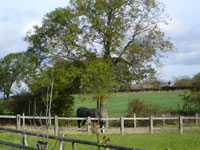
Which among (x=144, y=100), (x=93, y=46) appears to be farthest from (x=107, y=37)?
(x=144, y=100)

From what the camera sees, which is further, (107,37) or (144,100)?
(144,100)

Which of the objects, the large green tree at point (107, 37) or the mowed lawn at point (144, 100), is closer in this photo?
the large green tree at point (107, 37)

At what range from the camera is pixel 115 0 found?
93.5 feet

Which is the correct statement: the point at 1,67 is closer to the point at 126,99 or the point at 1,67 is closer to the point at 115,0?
the point at 126,99

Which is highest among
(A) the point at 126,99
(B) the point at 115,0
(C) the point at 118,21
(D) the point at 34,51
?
(B) the point at 115,0

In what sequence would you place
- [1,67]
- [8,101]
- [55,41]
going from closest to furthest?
[55,41] < [8,101] < [1,67]

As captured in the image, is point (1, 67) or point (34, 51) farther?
point (1, 67)

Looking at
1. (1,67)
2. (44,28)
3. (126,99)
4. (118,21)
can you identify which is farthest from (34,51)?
(126,99)

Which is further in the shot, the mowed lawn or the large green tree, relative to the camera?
the mowed lawn

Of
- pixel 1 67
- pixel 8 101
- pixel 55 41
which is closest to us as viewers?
pixel 55 41

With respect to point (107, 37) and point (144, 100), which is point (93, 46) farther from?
point (144, 100)

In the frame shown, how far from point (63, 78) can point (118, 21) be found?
6024 millimetres

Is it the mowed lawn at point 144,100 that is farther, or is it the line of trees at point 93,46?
the mowed lawn at point 144,100

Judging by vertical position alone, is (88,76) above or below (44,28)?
below
